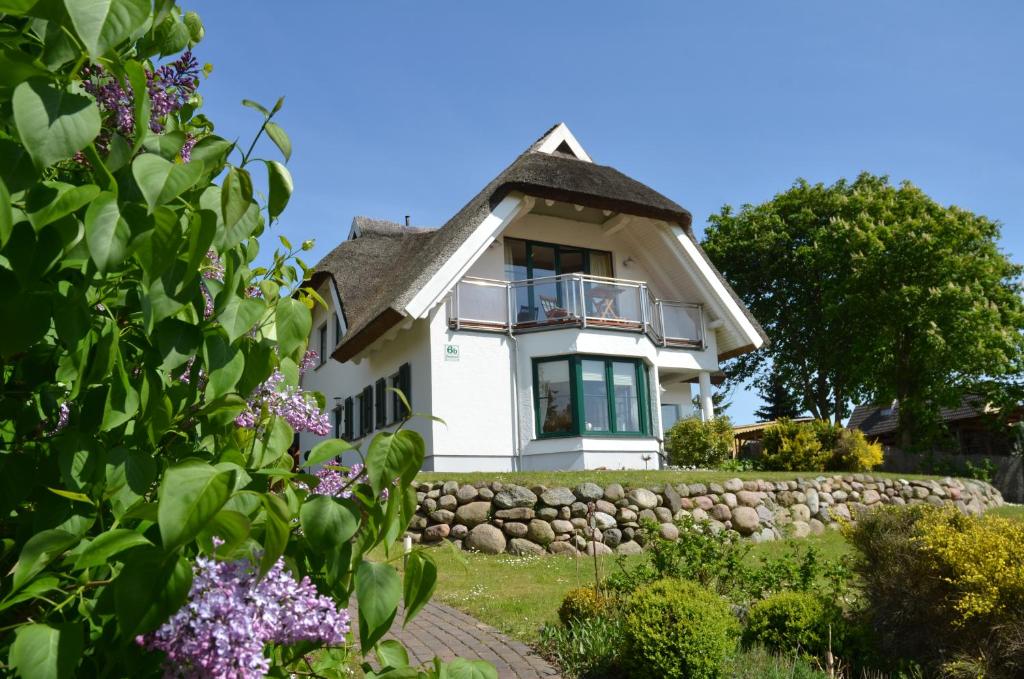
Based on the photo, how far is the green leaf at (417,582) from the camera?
137cm

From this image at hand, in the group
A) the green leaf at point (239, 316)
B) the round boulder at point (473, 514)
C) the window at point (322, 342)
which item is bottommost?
the round boulder at point (473, 514)

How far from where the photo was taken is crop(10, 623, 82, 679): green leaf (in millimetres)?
1001

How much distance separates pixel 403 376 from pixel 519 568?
8.01m

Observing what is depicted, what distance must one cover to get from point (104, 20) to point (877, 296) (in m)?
32.2

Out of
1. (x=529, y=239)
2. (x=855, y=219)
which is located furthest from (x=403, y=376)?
(x=855, y=219)

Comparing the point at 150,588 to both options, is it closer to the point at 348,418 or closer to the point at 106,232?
the point at 106,232

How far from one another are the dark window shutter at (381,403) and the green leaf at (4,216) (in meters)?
18.0

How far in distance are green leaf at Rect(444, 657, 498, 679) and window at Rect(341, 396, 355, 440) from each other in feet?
68.0

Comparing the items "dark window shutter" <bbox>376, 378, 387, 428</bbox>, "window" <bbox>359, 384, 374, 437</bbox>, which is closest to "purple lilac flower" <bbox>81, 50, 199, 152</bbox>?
"dark window shutter" <bbox>376, 378, 387, 428</bbox>

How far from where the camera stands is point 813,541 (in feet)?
46.9

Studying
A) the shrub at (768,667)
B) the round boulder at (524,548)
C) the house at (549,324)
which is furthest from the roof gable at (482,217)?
the shrub at (768,667)

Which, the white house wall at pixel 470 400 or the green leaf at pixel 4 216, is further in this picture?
the white house wall at pixel 470 400

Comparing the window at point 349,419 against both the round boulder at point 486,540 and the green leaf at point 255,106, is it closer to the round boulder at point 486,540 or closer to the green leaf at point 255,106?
the round boulder at point 486,540

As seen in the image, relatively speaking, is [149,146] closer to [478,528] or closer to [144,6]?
[144,6]
